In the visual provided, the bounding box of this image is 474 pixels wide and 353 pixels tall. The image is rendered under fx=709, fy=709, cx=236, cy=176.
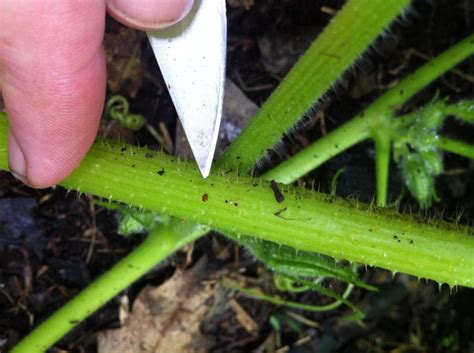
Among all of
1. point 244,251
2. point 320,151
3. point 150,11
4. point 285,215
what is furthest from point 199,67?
point 244,251

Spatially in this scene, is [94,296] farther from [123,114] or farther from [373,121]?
[373,121]

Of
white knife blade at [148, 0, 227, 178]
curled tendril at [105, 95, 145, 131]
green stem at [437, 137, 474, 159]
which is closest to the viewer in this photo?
white knife blade at [148, 0, 227, 178]

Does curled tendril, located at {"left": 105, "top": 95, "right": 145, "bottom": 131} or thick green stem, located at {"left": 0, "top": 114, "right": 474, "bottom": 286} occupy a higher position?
curled tendril, located at {"left": 105, "top": 95, "right": 145, "bottom": 131}

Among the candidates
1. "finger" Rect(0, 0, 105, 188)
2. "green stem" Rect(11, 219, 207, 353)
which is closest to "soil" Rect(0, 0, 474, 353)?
"green stem" Rect(11, 219, 207, 353)

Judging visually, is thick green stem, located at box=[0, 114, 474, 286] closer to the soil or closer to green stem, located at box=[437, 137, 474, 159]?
green stem, located at box=[437, 137, 474, 159]

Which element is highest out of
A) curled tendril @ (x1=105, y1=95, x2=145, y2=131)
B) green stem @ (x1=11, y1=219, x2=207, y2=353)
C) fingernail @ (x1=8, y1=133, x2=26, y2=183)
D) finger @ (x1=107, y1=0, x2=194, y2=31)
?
finger @ (x1=107, y1=0, x2=194, y2=31)

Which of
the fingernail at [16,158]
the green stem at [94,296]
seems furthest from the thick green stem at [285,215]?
the green stem at [94,296]
